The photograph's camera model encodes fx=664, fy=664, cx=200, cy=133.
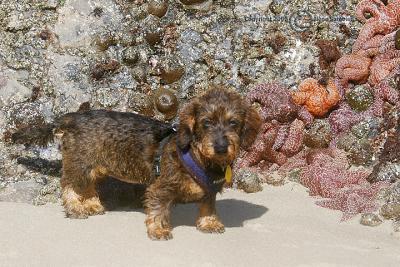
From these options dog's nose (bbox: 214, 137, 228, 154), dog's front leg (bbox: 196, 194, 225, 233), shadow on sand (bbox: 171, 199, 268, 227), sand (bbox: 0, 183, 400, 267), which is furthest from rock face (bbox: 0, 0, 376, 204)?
dog's nose (bbox: 214, 137, 228, 154)

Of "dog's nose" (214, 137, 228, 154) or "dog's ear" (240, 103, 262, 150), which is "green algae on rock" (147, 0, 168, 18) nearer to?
"dog's ear" (240, 103, 262, 150)

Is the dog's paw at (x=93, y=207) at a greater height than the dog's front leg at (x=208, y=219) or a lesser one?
lesser

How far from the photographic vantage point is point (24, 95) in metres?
8.23

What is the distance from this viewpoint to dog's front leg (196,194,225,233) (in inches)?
248

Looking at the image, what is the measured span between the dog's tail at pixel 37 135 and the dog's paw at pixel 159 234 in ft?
5.85

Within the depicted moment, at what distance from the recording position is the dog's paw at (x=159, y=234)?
6.04 meters

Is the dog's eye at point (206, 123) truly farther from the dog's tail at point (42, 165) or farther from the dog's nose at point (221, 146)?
the dog's tail at point (42, 165)

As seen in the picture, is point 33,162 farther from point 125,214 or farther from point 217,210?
point 217,210

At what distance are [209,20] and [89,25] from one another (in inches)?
62.7

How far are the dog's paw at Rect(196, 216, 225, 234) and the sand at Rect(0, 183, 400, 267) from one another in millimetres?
62

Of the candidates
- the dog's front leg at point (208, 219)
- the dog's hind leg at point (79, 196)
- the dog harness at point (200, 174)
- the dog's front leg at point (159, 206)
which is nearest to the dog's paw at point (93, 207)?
the dog's hind leg at point (79, 196)

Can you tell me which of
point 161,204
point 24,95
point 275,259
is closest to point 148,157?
point 161,204

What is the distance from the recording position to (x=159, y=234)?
604cm

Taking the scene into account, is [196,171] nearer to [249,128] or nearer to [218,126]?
[218,126]
